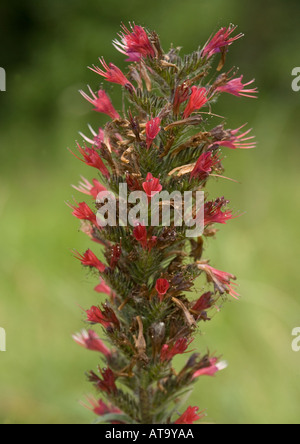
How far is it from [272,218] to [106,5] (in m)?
4.92

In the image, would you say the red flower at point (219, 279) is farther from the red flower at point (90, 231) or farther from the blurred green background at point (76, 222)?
the blurred green background at point (76, 222)

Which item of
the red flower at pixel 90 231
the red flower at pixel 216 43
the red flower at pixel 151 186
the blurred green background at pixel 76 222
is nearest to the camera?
the red flower at pixel 151 186

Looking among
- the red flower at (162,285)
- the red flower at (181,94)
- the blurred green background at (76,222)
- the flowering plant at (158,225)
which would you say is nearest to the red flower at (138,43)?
the flowering plant at (158,225)

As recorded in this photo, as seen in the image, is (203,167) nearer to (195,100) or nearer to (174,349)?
(195,100)

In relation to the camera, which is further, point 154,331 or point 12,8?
point 12,8

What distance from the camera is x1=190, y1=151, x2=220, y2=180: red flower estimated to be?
4.24 feet

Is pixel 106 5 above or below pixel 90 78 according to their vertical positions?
above

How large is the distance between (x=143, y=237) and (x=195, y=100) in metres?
0.32

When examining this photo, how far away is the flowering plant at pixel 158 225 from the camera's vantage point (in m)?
1.30

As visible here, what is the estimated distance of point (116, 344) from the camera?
135cm

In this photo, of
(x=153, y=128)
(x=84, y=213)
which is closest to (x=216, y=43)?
(x=153, y=128)

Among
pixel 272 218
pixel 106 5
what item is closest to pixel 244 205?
pixel 272 218

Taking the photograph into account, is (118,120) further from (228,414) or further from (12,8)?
(12,8)

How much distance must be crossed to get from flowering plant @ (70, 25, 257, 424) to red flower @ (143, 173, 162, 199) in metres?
0.02
